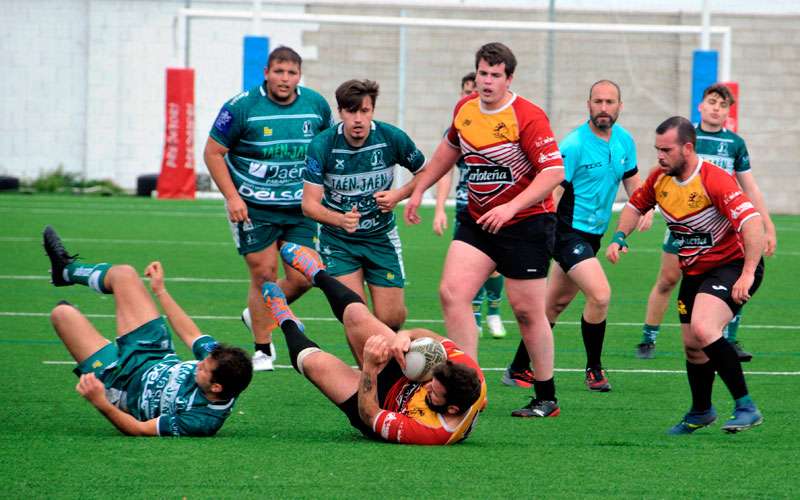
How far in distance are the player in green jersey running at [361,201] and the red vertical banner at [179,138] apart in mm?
17328

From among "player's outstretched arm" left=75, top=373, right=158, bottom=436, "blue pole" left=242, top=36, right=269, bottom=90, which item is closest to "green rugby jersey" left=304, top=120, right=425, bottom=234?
"player's outstretched arm" left=75, top=373, right=158, bottom=436

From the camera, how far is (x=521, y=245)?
22.5 feet

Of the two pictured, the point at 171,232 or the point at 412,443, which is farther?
the point at 171,232

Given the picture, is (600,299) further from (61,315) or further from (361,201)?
(61,315)

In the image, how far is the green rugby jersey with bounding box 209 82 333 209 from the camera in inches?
332

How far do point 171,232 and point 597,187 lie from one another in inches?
433

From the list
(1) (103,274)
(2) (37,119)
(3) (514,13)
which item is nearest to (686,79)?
(3) (514,13)

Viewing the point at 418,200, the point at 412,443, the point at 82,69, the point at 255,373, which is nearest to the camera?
the point at 412,443

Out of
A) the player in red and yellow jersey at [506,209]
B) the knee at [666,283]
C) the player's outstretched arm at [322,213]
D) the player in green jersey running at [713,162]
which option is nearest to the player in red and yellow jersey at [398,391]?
the player in red and yellow jersey at [506,209]

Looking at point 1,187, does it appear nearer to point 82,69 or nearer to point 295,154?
point 82,69

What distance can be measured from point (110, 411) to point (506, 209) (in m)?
2.34

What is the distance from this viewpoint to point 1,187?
1062 inches

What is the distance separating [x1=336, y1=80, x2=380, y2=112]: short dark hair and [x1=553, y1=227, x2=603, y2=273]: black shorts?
1.72m

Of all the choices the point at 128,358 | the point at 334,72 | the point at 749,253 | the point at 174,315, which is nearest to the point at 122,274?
the point at 174,315
